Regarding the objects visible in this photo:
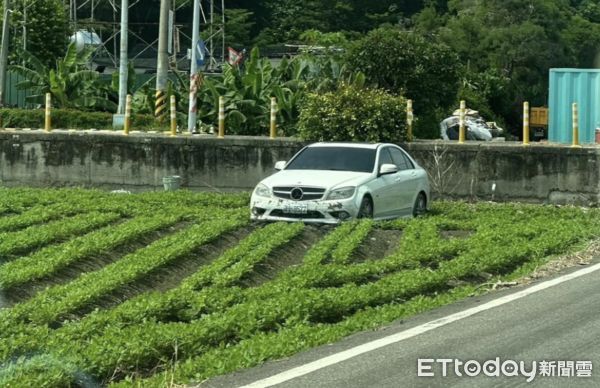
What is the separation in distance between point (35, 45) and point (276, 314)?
44.3m

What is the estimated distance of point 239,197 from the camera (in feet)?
69.5

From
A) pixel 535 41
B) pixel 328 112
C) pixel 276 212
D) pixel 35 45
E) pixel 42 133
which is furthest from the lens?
pixel 535 41

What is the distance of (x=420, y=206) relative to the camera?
1942 cm

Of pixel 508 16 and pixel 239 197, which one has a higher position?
pixel 508 16

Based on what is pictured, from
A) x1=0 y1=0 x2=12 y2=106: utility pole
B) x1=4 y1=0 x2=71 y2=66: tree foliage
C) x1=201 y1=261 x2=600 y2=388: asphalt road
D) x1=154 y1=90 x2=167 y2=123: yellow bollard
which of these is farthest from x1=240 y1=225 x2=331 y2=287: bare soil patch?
x1=4 y1=0 x2=71 y2=66: tree foliage

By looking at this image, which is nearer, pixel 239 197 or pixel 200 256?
pixel 200 256

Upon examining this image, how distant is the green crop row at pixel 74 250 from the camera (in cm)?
1172

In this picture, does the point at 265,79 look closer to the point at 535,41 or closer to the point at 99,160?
the point at 99,160

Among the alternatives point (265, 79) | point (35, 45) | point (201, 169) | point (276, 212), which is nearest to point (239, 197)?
point (201, 169)

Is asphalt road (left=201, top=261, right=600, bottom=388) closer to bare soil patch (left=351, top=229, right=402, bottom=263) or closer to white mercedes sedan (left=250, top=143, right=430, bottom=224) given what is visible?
bare soil patch (left=351, top=229, right=402, bottom=263)

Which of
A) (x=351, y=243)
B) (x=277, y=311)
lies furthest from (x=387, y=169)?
(x=277, y=311)

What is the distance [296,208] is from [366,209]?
1.24 metres

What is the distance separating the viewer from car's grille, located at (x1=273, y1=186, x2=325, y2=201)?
55.3ft

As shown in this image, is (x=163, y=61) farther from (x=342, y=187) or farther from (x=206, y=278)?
(x=206, y=278)
